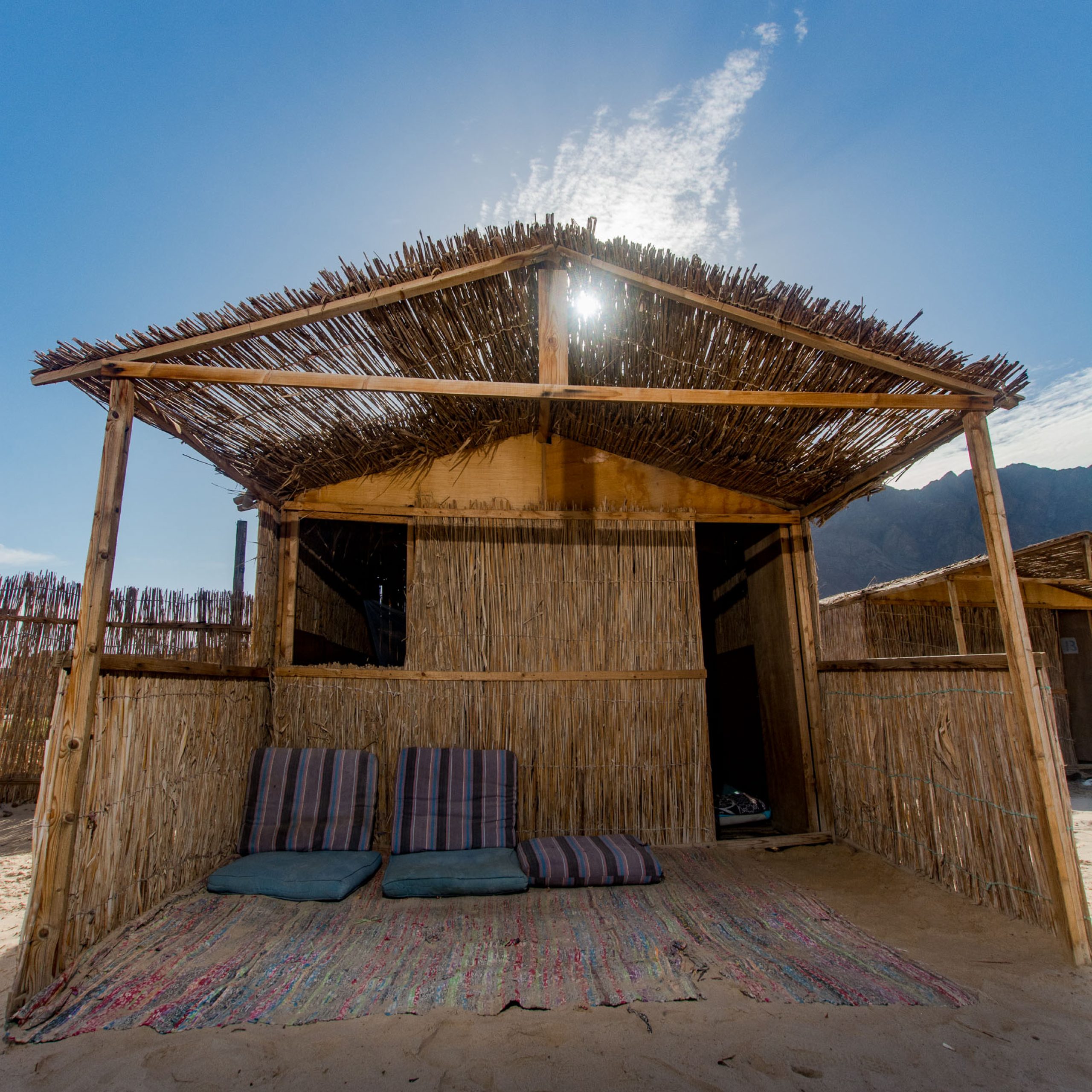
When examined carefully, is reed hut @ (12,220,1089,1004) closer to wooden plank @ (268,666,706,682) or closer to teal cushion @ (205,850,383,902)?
wooden plank @ (268,666,706,682)

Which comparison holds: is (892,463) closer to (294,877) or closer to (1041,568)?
(294,877)

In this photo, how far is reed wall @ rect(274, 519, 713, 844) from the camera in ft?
13.2

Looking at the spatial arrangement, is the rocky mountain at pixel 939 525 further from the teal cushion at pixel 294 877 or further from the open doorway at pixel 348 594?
the teal cushion at pixel 294 877

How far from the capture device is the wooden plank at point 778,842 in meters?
4.00

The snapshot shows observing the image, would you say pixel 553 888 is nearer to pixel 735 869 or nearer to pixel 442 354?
pixel 735 869

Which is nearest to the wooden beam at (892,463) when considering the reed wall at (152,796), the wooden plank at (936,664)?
the wooden plank at (936,664)

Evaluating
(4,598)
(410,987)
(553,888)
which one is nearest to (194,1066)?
(410,987)

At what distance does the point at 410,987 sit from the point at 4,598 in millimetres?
5403

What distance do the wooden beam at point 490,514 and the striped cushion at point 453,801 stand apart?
5.20 feet

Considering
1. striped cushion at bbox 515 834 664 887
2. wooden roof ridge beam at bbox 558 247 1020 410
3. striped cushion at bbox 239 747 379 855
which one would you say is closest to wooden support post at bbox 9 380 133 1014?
striped cushion at bbox 239 747 379 855

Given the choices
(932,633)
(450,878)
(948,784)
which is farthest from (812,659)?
(932,633)

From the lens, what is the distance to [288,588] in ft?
14.0

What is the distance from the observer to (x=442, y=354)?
3.45 m

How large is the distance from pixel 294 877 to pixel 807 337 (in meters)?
3.58
